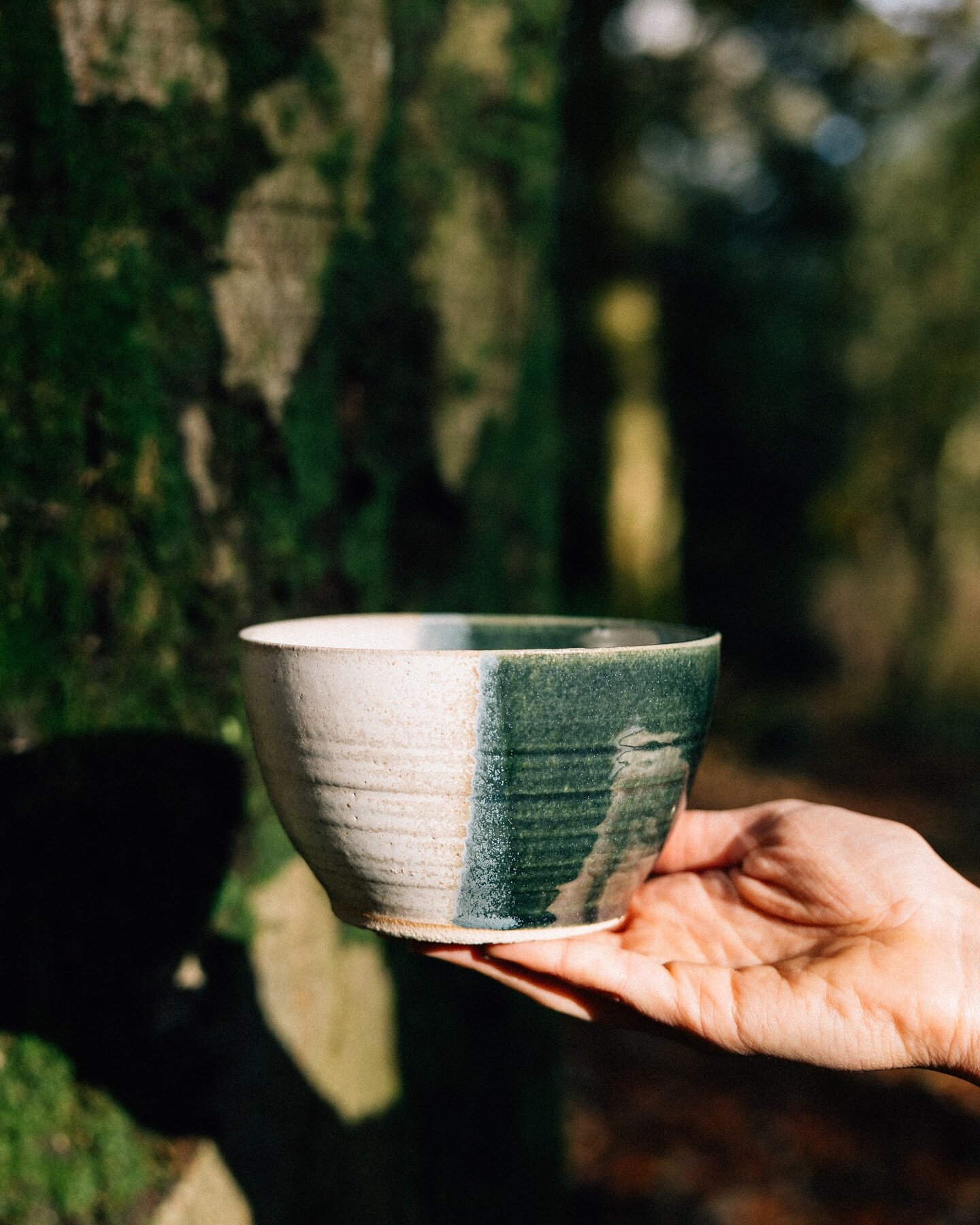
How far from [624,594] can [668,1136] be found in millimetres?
5303

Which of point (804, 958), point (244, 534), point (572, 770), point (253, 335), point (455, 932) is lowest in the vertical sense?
point (804, 958)

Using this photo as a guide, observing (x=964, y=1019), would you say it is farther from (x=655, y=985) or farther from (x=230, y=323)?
(x=230, y=323)

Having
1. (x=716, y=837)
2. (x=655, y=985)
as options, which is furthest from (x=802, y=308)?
(x=655, y=985)

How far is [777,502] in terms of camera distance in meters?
9.20

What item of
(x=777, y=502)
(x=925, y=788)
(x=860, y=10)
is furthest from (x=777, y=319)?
(x=925, y=788)

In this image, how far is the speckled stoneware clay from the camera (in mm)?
857

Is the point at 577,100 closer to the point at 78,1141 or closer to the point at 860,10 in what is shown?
the point at 860,10

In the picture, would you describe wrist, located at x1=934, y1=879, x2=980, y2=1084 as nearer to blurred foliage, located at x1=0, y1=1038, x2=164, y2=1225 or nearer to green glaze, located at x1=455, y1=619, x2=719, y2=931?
green glaze, located at x1=455, y1=619, x2=719, y2=931

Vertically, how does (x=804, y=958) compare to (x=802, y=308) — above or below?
below

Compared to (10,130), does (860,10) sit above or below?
above

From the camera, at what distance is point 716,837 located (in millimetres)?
1405

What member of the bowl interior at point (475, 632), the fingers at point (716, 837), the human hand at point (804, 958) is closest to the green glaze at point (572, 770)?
the human hand at point (804, 958)

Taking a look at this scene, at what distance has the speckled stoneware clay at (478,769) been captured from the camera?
33.7 inches

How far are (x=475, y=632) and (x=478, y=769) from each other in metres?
0.46
